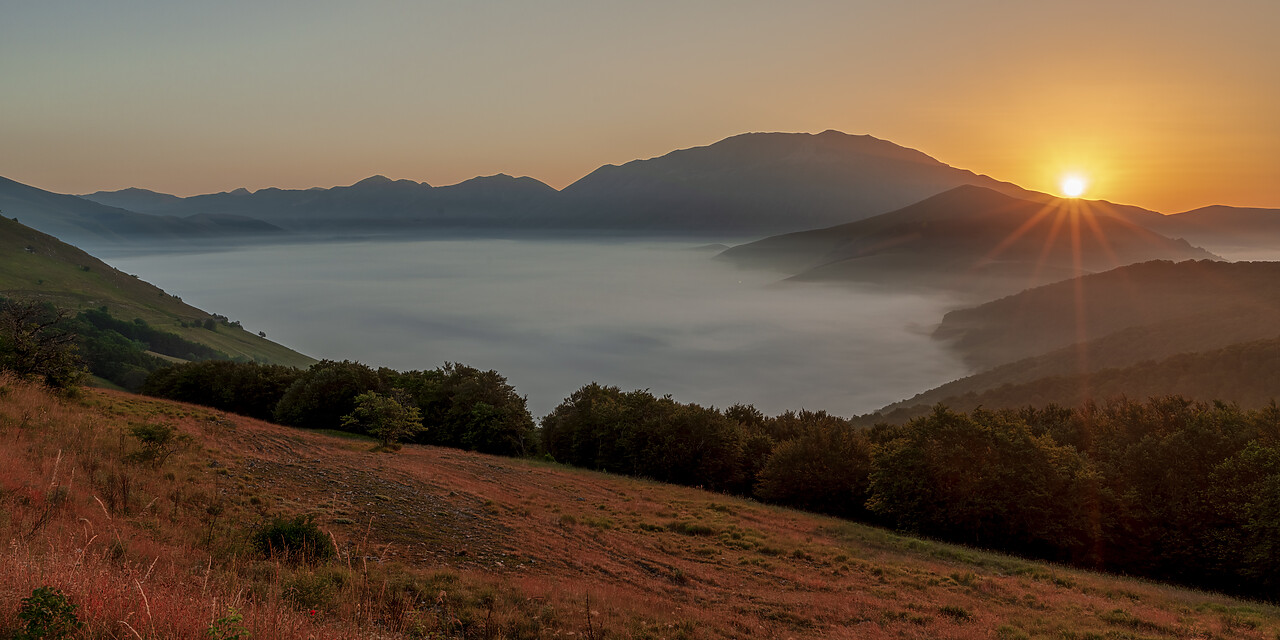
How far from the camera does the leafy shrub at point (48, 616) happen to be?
519 cm

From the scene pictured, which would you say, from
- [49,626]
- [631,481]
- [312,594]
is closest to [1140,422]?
[631,481]

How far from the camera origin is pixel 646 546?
858 inches

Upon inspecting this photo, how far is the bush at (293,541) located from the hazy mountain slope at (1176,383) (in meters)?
87.6

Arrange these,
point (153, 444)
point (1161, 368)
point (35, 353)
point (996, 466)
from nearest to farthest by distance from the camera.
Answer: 1. point (153, 444)
2. point (35, 353)
3. point (996, 466)
4. point (1161, 368)

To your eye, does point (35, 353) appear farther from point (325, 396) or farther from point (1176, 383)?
point (1176, 383)

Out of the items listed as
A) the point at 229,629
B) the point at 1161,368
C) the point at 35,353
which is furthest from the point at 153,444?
the point at 1161,368

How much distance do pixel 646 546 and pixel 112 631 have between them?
17766 mm

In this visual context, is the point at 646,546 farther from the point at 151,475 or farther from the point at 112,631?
the point at 112,631

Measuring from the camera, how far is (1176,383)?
359ft

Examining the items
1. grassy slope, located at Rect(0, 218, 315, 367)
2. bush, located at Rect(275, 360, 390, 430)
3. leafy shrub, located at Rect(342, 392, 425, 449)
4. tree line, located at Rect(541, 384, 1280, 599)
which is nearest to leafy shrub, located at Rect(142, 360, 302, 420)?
bush, located at Rect(275, 360, 390, 430)

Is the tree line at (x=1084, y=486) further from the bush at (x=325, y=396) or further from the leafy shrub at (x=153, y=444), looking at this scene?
the bush at (x=325, y=396)

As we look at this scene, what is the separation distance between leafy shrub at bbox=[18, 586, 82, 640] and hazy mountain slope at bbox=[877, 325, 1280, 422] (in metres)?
92.7

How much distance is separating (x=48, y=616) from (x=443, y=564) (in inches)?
402

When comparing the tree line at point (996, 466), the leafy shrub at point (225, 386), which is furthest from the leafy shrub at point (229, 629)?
the leafy shrub at point (225, 386)
